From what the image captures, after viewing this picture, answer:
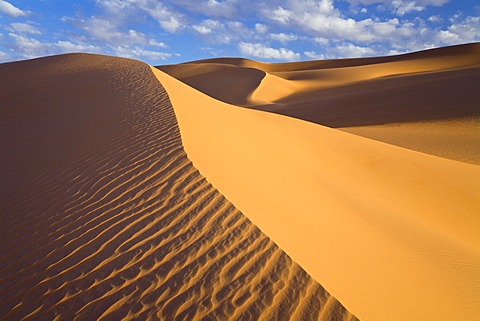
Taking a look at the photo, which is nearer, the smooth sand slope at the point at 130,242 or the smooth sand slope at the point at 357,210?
the smooth sand slope at the point at 130,242

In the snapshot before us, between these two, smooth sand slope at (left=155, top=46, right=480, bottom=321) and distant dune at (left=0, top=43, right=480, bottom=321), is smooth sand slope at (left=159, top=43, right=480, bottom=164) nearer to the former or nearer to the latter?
distant dune at (left=0, top=43, right=480, bottom=321)

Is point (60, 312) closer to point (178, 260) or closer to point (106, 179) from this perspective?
point (178, 260)

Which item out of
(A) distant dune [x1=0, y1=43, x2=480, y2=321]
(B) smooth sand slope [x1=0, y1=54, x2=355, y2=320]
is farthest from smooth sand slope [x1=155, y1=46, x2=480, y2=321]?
(B) smooth sand slope [x1=0, y1=54, x2=355, y2=320]

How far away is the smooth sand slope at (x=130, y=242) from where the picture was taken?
10.8 ft

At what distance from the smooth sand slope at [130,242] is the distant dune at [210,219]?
0.06ft

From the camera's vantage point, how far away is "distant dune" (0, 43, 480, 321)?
3400mm

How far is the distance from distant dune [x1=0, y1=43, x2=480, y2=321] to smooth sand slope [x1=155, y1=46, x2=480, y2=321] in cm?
3

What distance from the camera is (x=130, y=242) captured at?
4020 mm

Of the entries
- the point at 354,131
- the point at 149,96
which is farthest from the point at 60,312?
the point at 354,131

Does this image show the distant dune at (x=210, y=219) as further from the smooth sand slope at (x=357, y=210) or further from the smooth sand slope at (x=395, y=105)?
the smooth sand slope at (x=395, y=105)

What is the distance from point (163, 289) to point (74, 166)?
3.33 meters

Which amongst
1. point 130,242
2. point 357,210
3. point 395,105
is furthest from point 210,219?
point 395,105

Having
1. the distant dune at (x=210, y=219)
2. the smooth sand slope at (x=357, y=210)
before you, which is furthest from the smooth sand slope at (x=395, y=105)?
the smooth sand slope at (x=357, y=210)

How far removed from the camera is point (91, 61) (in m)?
15.7
